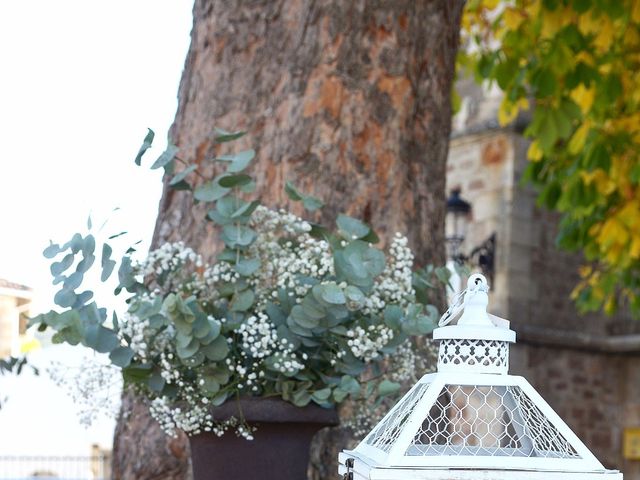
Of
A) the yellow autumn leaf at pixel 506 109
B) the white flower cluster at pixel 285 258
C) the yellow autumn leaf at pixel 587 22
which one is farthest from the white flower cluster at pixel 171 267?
the yellow autumn leaf at pixel 506 109

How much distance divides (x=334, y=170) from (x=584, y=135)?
2812 mm

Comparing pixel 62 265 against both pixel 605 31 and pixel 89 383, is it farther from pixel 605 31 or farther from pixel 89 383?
pixel 605 31

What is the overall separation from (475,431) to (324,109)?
1.40m

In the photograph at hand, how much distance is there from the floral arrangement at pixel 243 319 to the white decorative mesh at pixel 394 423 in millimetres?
184

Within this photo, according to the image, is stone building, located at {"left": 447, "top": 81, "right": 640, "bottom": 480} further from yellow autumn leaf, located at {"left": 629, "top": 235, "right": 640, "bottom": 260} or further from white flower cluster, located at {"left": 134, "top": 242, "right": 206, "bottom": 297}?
white flower cluster, located at {"left": 134, "top": 242, "right": 206, "bottom": 297}

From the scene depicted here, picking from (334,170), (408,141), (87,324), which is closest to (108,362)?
(87,324)

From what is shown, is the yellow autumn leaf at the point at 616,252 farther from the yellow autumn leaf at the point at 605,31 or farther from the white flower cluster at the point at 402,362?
the white flower cluster at the point at 402,362

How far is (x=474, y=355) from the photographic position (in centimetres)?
174

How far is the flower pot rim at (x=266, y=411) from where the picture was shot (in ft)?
6.63

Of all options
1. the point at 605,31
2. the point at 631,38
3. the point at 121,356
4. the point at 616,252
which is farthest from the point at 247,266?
the point at 631,38

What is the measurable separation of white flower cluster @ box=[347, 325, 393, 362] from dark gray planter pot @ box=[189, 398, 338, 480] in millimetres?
132

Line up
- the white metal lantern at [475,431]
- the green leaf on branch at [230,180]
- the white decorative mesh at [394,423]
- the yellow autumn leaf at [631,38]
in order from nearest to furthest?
the white metal lantern at [475,431]
the white decorative mesh at [394,423]
the green leaf on branch at [230,180]
the yellow autumn leaf at [631,38]

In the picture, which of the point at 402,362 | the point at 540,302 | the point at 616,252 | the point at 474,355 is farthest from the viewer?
the point at 540,302

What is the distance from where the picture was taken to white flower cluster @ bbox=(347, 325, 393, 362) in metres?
2.01
